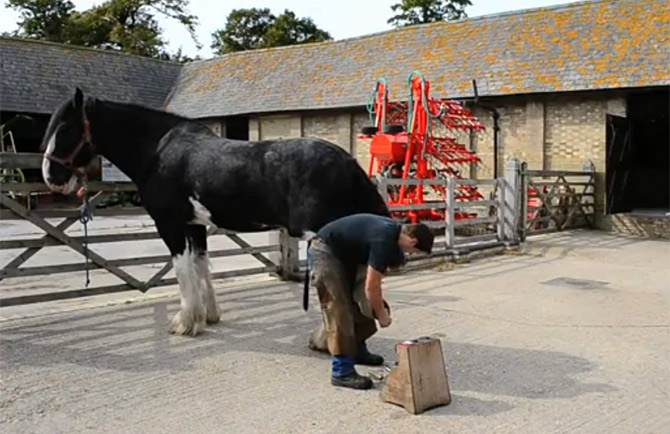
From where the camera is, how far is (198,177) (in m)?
5.93

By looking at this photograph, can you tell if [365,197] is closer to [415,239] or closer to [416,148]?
[415,239]

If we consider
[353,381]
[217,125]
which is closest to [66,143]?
[353,381]

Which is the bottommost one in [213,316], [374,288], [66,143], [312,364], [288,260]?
[312,364]

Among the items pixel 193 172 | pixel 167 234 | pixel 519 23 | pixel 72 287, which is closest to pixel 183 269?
pixel 167 234

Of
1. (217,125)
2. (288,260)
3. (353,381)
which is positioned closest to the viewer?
(353,381)

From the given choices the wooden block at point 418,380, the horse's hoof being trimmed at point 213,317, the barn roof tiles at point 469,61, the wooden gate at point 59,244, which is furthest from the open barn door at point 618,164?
the wooden block at point 418,380

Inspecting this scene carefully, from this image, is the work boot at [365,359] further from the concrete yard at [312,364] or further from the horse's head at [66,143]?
the horse's head at [66,143]

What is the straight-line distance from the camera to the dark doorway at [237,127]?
2606 centimetres

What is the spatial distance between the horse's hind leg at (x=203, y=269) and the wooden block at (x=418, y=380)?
258 centimetres

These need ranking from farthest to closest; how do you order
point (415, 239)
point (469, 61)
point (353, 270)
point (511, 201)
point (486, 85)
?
point (469, 61)
point (486, 85)
point (511, 201)
point (353, 270)
point (415, 239)

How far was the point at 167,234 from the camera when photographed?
6.18 metres

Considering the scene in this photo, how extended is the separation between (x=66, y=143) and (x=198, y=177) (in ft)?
4.46

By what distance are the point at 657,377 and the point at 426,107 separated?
30.4 feet

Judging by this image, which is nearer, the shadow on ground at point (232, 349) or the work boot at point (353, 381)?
the work boot at point (353, 381)
